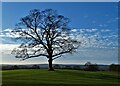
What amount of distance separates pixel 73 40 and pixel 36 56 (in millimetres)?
6943

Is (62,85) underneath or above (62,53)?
underneath

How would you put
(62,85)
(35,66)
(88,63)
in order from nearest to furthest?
(62,85)
(88,63)
(35,66)

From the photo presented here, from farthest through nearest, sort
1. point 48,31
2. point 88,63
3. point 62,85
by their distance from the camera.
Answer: point 88,63 → point 48,31 → point 62,85

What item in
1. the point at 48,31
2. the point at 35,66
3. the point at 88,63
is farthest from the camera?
the point at 35,66

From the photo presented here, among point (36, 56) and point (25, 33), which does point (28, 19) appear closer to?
point (25, 33)

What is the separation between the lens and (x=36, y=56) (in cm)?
5944

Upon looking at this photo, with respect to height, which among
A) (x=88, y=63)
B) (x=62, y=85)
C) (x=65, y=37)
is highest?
(x=65, y=37)

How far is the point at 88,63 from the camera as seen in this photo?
63.3 metres

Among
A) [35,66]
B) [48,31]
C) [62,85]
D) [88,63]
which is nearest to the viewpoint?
[62,85]

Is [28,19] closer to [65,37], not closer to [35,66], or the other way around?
[65,37]

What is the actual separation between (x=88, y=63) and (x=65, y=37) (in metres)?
7.66

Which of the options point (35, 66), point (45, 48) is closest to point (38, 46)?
point (45, 48)

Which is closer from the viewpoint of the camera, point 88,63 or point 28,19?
point 28,19

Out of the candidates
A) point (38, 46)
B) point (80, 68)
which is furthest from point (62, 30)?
point (80, 68)
